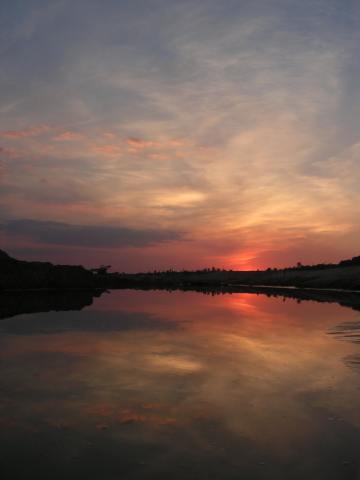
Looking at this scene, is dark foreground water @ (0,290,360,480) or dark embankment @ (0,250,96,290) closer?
dark foreground water @ (0,290,360,480)

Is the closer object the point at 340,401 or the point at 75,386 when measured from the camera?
the point at 340,401

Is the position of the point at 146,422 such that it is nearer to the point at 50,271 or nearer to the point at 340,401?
the point at 340,401

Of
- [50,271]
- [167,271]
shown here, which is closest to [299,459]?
[50,271]

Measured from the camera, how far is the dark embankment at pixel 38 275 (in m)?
A: 45.4

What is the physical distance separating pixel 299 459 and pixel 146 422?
8.85ft

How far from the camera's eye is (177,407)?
352 inches

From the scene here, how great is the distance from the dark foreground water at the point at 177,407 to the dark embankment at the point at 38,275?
29997 mm

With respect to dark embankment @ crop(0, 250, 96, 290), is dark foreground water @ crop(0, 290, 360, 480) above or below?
below

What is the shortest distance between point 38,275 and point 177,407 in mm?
42283

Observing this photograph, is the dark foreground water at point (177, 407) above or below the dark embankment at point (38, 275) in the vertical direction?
below

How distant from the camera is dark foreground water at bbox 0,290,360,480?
6.54 metres

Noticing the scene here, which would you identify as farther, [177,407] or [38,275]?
[38,275]

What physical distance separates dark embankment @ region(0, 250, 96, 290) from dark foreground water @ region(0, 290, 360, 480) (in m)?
30.0

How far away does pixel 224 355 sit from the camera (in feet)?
47.2
